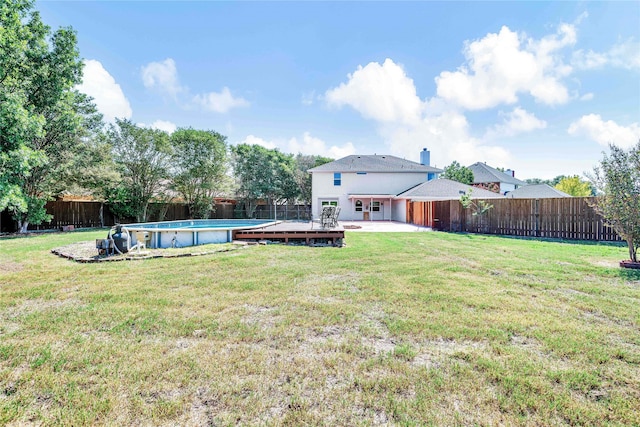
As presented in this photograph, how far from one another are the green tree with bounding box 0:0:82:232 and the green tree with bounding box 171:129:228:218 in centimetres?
712

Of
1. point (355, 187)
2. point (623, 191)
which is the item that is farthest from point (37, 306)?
point (355, 187)

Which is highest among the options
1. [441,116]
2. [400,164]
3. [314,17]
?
[314,17]

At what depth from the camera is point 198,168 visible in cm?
2386

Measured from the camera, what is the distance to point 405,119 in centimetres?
2286

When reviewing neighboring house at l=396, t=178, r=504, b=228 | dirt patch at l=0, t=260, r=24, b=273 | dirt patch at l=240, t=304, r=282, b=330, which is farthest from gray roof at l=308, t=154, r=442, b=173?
dirt patch at l=240, t=304, r=282, b=330

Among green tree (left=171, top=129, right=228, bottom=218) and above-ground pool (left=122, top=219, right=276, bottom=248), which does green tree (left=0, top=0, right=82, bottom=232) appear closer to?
above-ground pool (left=122, top=219, right=276, bottom=248)

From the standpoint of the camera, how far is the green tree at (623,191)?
7211 mm

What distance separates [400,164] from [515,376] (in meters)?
29.0

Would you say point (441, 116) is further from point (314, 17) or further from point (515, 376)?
point (515, 376)

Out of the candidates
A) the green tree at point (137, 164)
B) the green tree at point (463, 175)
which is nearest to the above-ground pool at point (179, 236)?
the green tree at point (137, 164)

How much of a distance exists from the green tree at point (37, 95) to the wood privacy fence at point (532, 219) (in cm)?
1827

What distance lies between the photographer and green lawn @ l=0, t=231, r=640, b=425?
209cm

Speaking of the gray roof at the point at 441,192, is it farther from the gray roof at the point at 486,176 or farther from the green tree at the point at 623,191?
the gray roof at the point at 486,176

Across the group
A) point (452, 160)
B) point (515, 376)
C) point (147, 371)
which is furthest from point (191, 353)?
point (452, 160)
